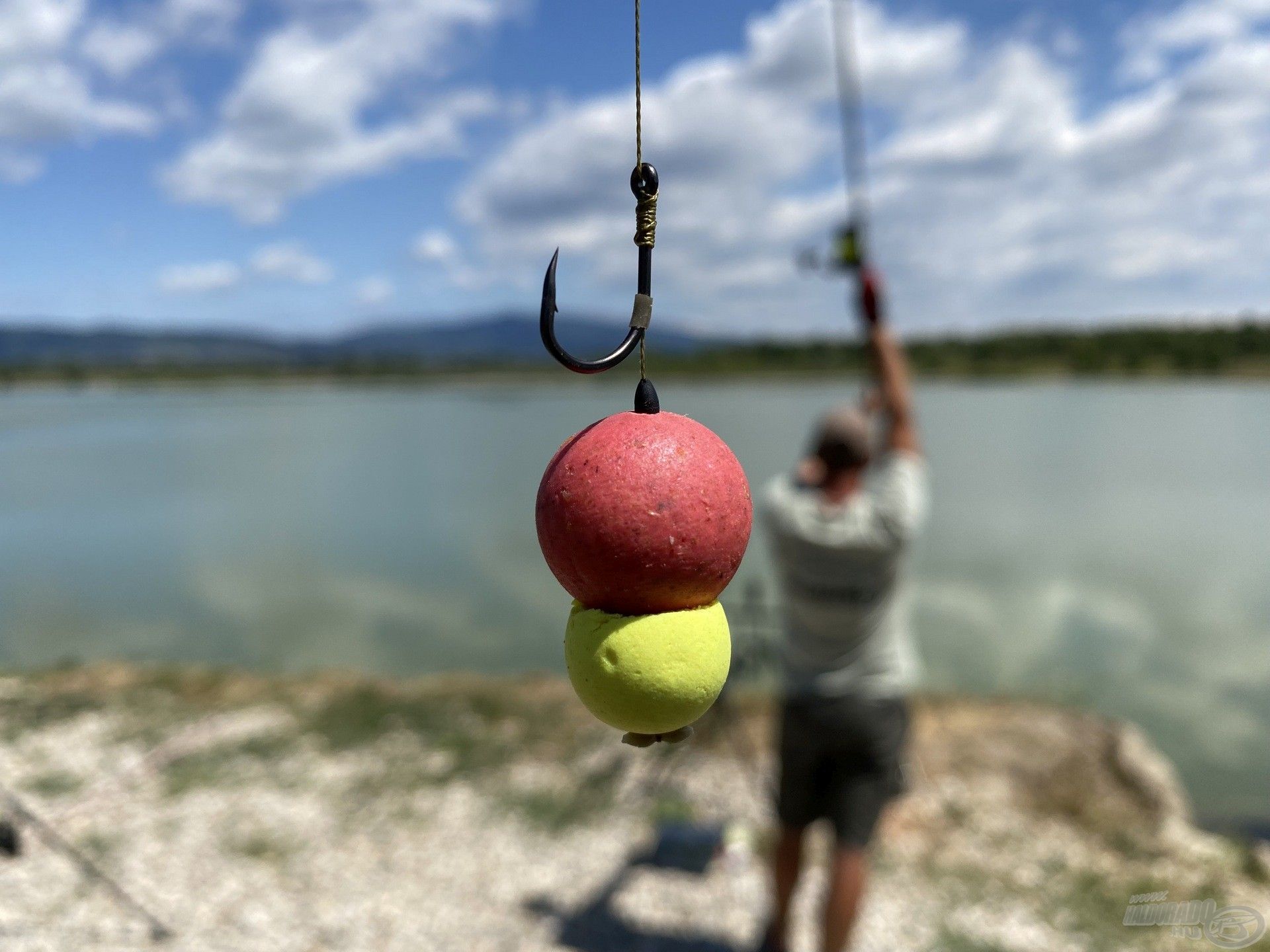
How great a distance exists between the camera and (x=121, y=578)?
12.6 meters

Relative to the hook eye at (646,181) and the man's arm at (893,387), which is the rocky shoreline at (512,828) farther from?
the hook eye at (646,181)

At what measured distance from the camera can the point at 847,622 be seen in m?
3.55

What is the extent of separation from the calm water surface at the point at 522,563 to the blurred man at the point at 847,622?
820 millimetres

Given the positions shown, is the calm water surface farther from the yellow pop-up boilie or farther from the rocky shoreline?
the yellow pop-up boilie

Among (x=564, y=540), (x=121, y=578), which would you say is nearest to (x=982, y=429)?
(x=121, y=578)

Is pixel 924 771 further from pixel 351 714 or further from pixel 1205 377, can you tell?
pixel 1205 377

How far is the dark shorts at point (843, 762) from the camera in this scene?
3.57m

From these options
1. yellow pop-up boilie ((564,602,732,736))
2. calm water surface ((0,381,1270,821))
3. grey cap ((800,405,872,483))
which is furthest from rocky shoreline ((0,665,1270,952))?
yellow pop-up boilie ((564,602,732,736))

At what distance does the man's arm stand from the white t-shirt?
85 millimetres

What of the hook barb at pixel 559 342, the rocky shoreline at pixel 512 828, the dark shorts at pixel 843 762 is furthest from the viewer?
the rocky shoreline at pixel 512 828

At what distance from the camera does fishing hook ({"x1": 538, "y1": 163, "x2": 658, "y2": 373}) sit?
98cm

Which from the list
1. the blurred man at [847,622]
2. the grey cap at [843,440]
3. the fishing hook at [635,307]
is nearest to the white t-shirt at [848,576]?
the blurred man at [847,622]

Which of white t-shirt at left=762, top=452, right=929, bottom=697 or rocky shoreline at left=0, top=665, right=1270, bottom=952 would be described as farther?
rocky shoreline at left=0, top=665, right=1270, bottom=952

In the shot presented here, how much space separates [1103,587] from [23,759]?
45.2ft
